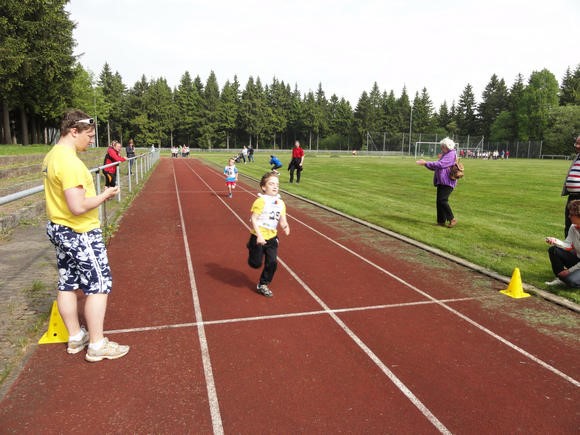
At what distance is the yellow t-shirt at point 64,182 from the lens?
330cm

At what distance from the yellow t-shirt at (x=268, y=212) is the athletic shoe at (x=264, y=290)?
0.71 metres

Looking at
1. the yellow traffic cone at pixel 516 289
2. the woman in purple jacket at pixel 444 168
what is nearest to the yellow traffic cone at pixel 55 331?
the yellow traffic cone at pixel 516 289

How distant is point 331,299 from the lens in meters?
5.57

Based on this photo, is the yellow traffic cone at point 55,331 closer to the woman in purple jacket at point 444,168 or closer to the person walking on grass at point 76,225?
the person walking on grass at point 76,225

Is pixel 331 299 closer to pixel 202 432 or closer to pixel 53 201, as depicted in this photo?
pixel 202 432

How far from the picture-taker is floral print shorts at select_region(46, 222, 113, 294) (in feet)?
11.5

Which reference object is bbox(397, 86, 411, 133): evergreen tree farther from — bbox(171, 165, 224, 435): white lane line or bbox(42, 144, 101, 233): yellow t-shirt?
bbox(42, 144, 101, 233): yellow t-shirt

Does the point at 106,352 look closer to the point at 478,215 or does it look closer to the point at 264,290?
the point at 264,290

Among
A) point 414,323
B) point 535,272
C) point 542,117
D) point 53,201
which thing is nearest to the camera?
point 53,201

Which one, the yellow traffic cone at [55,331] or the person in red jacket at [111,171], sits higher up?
the person in red jacket at [111,171]

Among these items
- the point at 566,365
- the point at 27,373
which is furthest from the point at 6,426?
the point at 566,365

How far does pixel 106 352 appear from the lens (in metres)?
3.89

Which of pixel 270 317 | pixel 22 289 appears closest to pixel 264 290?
pixel 270 317

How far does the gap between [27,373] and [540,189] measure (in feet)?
68.8
